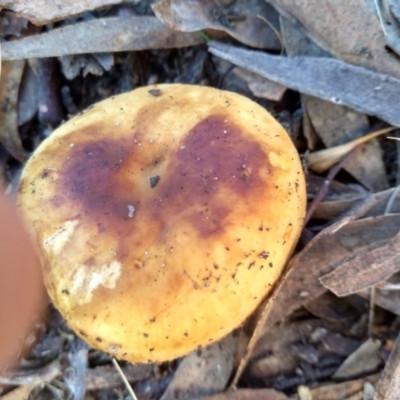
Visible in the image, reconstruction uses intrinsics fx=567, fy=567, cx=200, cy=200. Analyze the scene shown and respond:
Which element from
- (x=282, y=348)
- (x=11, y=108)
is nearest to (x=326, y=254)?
(x=282, y=348)

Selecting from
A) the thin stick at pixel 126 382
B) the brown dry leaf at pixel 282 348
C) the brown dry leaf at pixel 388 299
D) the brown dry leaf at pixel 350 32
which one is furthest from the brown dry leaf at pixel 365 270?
the thin stick at pixel 126 382

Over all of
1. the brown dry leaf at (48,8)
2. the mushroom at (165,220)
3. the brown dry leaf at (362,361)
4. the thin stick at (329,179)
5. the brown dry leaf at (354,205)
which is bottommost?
the brown dry leaf at (362,361)

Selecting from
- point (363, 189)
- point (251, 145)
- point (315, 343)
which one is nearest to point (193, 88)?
point (251, 145)

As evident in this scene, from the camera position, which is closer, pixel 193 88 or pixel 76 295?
pixel 76 295

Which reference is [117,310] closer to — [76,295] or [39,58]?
[76,295]

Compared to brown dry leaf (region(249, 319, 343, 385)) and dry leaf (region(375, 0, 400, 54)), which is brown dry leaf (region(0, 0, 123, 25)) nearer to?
dry leaf (region(375, 0, 400, 54))

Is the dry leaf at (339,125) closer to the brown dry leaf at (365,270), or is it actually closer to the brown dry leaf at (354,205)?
the brown dry leaf at (354,205)

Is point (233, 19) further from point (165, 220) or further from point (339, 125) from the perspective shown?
point (165, 220)
